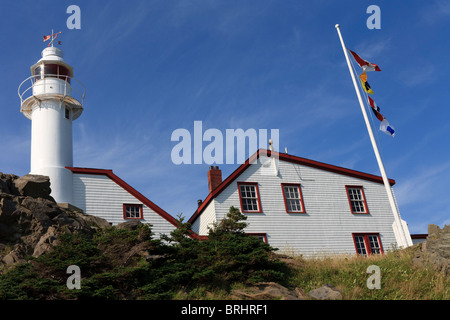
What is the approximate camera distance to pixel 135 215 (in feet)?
80.8

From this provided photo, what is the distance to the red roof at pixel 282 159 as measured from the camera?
25.1m

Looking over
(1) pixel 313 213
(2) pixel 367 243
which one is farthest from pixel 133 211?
(2) pixel 367 243

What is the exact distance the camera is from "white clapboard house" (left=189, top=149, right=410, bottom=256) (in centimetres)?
2512

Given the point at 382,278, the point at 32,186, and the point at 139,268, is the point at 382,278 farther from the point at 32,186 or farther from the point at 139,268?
the point at 32,186

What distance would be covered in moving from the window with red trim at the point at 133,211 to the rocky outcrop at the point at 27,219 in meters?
3.27

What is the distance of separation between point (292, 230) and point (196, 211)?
5.75 meters

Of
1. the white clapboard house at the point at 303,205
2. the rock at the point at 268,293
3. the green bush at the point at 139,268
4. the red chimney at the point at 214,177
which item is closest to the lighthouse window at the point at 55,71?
the red chimney at the point at 214,177

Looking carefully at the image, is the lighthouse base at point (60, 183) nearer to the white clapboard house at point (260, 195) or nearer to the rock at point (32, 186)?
the white clapboard house at point (260, 195)

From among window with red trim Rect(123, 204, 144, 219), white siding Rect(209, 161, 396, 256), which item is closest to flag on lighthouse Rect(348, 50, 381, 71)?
white siding Rect(209, 161, 396, 256)

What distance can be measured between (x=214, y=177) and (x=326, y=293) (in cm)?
1345

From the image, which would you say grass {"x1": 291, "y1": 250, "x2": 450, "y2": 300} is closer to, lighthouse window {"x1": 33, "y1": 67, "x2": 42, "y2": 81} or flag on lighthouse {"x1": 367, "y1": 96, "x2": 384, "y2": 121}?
flag on lighthouse {"x1": 367, "y1": 96, "x2": 384, "y2": 121}
